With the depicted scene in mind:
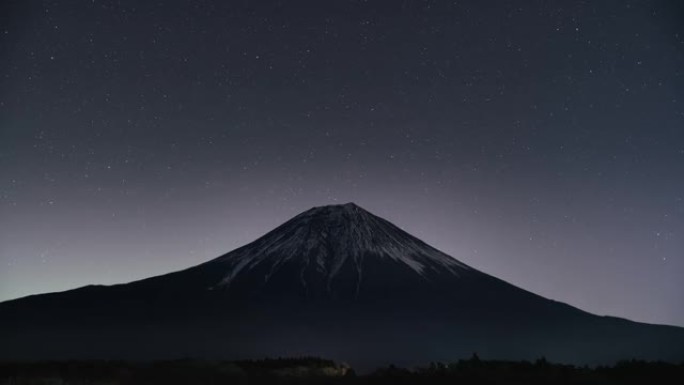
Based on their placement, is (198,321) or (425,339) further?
(198,321)

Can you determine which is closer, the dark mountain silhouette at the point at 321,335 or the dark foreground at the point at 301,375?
the dark foreground at the point at 301,375

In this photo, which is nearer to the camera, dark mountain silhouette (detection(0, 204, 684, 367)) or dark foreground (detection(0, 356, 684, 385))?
dark foreground (detection(0, 356, 684, 385))

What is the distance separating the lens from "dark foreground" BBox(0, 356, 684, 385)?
3675 centimetres

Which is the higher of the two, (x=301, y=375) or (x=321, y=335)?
(x=301, y=375)

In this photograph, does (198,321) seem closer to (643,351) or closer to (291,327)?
(291,327)

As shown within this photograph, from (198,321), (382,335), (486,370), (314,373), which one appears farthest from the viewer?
(198,321)

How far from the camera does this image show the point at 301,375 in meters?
44.9

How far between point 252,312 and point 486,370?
15528 cm

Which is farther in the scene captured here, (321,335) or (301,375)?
(321,335)

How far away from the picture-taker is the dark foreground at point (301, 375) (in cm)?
3675

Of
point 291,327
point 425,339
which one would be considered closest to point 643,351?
point 425,339

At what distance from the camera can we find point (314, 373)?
47.3 meters

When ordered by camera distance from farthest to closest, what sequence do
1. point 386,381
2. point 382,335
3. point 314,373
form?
1. point 382,335
2. point 314,373
3. point 386,381

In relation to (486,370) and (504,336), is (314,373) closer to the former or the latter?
(486,370)
